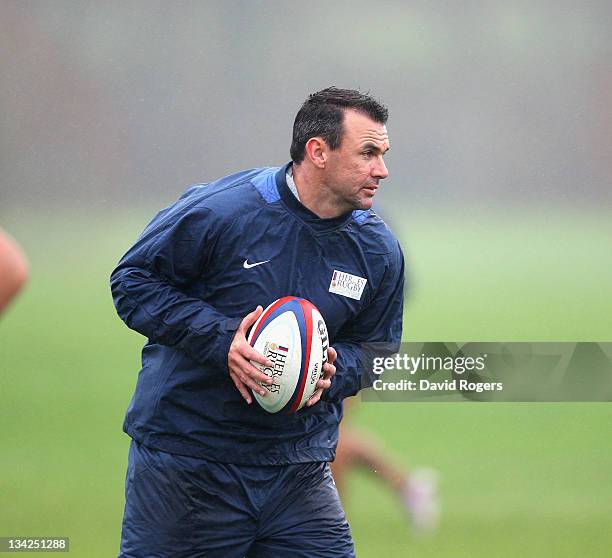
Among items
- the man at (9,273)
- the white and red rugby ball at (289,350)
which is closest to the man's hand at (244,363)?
the white and red rugby ball at (289,350)

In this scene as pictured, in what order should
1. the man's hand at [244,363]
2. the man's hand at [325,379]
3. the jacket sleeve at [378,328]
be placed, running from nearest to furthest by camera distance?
the man's hand at [244,363]
the man's hand at [325,379]
the jacket sleeve at [378,328]

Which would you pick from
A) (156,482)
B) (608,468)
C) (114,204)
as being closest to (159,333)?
(156,482)

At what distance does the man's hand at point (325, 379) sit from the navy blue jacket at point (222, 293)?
0.10 metres

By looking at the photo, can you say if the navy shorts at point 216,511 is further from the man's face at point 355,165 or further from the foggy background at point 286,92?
the foggy background at point 286,92

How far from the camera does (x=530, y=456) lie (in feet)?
16.1

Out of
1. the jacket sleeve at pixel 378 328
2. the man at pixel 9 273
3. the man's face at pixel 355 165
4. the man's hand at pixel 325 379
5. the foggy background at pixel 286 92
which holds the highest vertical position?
the foggy background at pixel 286 92

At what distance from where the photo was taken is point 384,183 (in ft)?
15.9

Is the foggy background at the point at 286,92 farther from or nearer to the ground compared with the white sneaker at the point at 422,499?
farther from the ground

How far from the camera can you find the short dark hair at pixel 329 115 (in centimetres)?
356

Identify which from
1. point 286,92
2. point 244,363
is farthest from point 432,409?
point 244,363

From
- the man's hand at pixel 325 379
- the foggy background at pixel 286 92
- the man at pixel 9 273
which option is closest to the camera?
the man at pixel 9 273

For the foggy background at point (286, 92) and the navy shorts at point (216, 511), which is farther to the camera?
the foggy background at point (286, 92)

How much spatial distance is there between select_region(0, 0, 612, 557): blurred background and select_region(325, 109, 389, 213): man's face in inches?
49.4

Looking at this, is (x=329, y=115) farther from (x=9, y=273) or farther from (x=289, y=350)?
(x=9, y=273)
